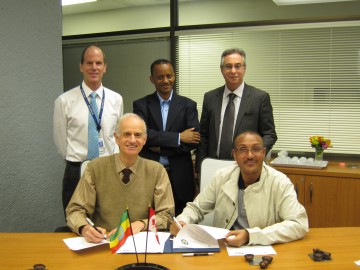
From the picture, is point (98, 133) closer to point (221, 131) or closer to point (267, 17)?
point (221, 131)

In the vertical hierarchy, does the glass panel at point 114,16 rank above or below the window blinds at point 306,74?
above

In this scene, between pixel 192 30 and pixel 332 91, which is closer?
pixel 332 91

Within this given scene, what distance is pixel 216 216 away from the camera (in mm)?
2391

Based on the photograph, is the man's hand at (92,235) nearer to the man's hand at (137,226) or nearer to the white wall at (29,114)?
the man's hand at (137,226)

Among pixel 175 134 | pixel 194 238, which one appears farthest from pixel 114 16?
pixel 194 238

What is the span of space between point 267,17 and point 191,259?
10.3 feet

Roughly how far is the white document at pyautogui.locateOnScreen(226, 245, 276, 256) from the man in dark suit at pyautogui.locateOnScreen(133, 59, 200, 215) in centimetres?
133

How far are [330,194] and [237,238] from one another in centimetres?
205

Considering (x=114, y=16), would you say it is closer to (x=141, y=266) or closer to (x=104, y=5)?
(x=104, y=5)

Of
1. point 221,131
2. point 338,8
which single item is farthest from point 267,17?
point 221,131

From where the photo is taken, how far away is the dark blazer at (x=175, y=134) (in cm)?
319

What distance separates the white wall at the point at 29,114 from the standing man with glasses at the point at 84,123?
2.15ft

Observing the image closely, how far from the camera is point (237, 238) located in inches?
76.1

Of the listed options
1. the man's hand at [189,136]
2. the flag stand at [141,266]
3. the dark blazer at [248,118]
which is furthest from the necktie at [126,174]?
the dark blazer at [248,118]
